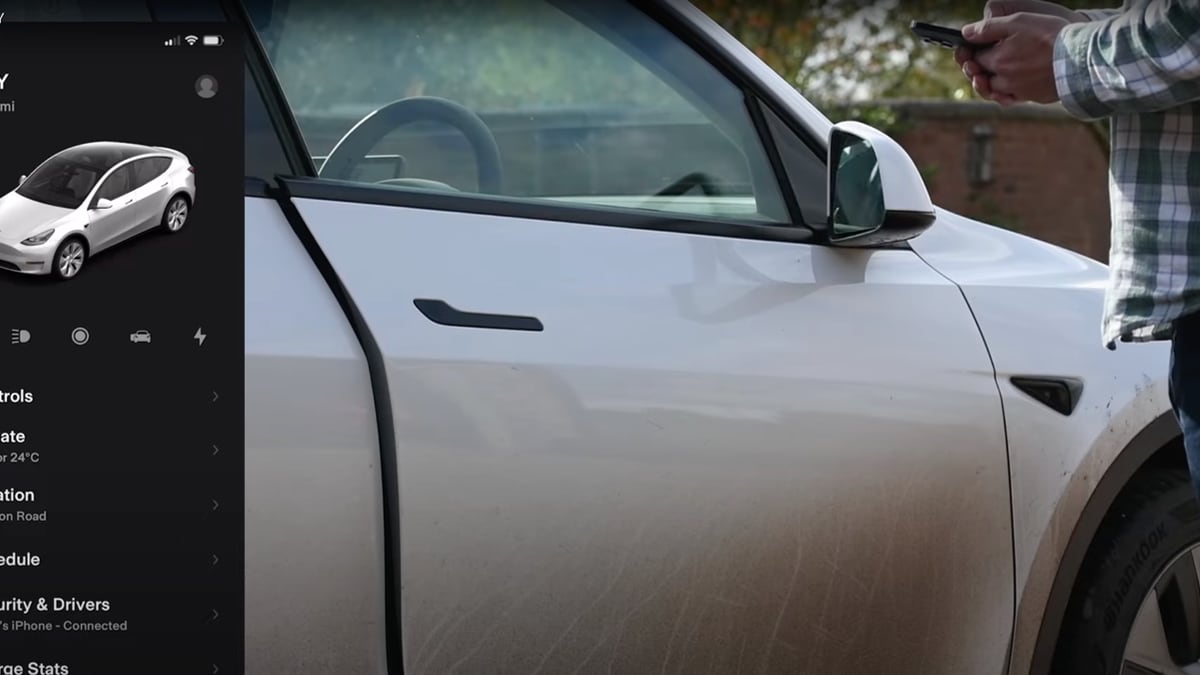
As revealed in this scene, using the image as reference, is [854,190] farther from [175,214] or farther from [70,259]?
[70,259]

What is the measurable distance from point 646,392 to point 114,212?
2.66 ft

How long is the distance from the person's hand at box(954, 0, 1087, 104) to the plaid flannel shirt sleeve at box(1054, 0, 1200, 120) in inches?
4.5

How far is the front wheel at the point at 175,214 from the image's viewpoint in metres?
2.21

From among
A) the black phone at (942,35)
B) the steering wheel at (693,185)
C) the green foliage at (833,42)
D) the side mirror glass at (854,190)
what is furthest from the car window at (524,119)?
the green foliage at (833,42)

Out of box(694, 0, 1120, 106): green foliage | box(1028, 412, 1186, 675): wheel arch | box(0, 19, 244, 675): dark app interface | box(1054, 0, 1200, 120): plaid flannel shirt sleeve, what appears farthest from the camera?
box(694, 0, 1120, 106): green foliage

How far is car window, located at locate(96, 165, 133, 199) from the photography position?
7.21 feet

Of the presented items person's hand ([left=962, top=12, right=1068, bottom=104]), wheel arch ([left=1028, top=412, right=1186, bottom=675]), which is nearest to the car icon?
person's hand ([left=962, top=12, right=1068, bottom=104])

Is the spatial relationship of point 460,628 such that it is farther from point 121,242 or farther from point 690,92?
point 690,92

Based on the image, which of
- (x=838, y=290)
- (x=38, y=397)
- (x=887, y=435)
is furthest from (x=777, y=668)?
(x=38, y=397)

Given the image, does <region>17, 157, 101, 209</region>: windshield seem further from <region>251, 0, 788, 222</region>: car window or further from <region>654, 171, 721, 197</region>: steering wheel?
<region>654, 171, 721, 197</region>: steering wheel

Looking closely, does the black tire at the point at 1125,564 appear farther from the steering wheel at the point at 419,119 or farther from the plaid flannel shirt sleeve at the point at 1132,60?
the steering wheel at the point at 419,119

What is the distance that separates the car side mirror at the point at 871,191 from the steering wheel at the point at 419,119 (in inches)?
21.3

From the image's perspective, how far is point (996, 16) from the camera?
6.36 ft

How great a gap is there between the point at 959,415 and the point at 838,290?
277 mm
